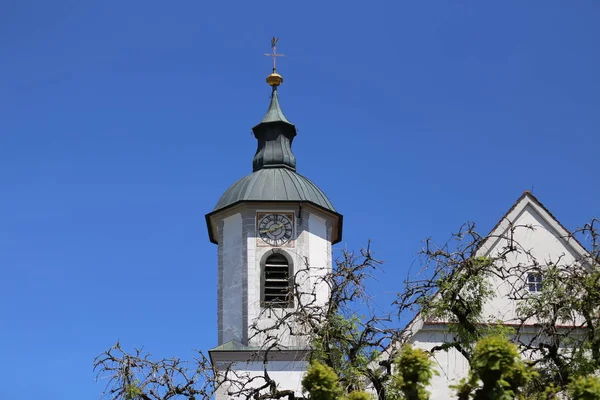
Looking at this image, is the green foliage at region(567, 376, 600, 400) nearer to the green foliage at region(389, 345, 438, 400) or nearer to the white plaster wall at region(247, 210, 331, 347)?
the green foliage at region(389, 345, 438, 400)

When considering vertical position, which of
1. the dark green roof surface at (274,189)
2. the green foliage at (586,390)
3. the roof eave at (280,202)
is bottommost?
the green foliage at (586,390)

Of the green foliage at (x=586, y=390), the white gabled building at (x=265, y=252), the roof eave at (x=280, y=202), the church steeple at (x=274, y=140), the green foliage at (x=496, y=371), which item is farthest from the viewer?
the church steeple at (x=274, y=140)

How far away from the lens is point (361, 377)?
1884cm

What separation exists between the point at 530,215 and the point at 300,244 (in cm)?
648

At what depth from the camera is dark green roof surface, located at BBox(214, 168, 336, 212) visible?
3153 cm

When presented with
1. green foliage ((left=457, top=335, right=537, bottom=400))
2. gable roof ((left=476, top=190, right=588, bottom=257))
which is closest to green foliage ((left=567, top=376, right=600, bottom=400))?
green foliage ((left=457, top=335, right=537, bottom=400))

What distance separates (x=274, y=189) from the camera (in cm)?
3181

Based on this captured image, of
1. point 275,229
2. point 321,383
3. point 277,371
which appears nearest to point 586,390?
point 321,383

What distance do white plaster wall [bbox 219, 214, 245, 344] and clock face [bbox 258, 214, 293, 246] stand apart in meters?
0.55

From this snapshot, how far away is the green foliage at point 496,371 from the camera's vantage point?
13.9 metres

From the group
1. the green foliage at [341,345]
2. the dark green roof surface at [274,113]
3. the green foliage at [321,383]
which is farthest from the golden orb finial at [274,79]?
the green foliage at [321,383]

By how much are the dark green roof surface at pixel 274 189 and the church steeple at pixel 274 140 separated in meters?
0.74

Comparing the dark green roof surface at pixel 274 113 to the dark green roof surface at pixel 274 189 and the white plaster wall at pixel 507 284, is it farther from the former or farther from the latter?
the white plaster wall at pixel 507 284

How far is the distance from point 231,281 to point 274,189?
8.31 feet
